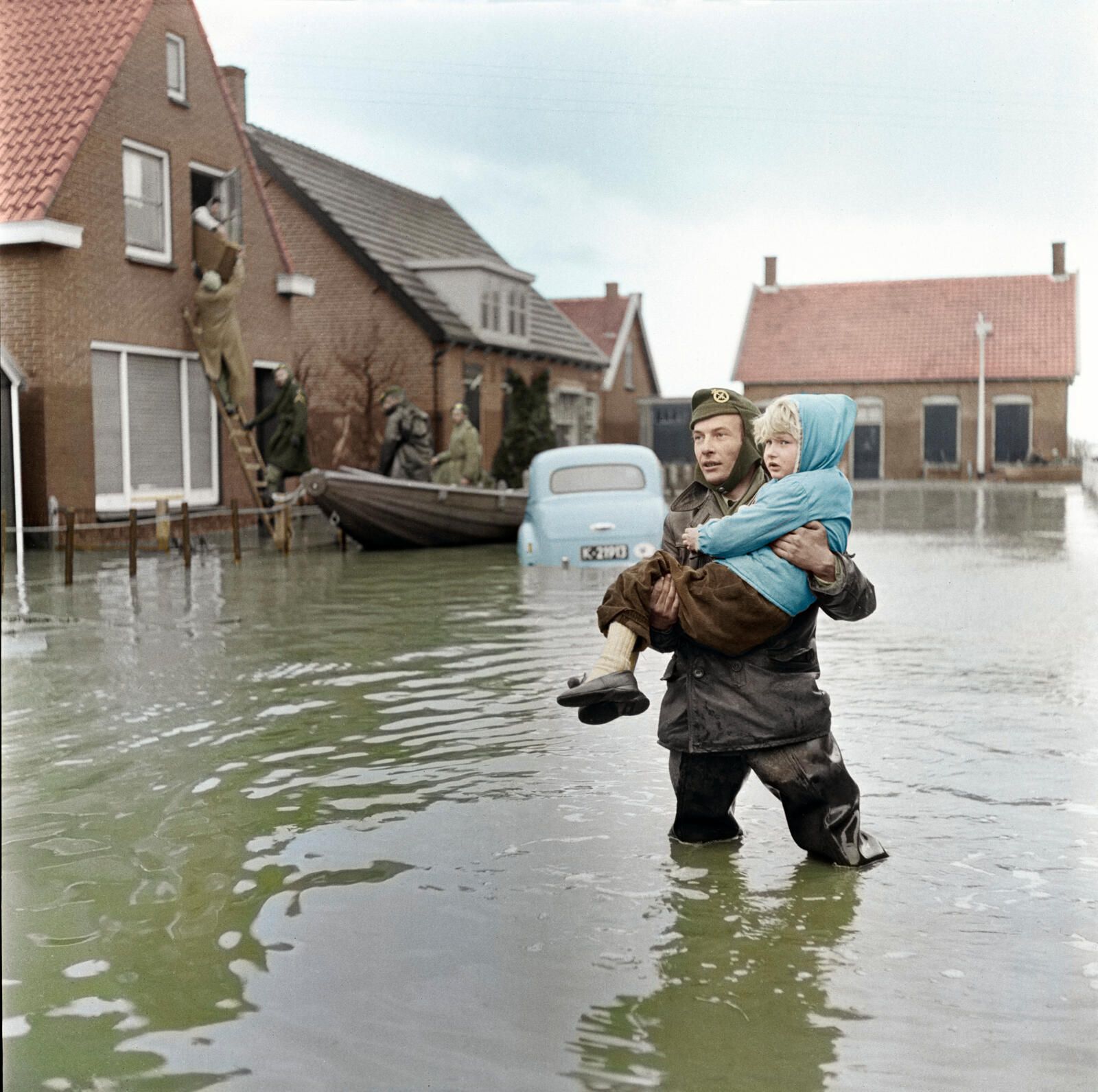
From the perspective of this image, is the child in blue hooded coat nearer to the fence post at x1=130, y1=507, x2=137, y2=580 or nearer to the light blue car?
the light blue car

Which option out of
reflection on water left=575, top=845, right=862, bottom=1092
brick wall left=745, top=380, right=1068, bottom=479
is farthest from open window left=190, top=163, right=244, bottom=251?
brick wall left=745, top=380, right=1068, bottom=479

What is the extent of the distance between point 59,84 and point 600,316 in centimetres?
3170

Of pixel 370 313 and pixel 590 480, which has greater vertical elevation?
pixel 370 313

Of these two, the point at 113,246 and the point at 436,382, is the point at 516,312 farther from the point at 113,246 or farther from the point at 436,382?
the point at 113,246

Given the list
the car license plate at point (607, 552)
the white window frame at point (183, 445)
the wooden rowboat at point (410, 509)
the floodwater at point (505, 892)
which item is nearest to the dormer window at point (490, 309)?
the white window frame at point (183, 445)

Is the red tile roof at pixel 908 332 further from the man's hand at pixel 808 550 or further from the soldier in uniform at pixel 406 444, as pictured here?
the man's hand at pixel 808 550

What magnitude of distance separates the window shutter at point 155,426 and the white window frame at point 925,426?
3322 cm

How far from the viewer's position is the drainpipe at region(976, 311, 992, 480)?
156 ft

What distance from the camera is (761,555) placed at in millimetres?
4547

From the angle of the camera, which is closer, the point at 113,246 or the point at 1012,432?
the point at 113,246

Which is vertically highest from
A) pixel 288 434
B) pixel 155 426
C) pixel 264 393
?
pixel 264 393

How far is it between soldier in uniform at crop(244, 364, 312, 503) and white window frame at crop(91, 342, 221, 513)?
6.15 ft

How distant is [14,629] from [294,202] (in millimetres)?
22121

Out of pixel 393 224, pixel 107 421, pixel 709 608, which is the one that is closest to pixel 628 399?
pixel 393 224
